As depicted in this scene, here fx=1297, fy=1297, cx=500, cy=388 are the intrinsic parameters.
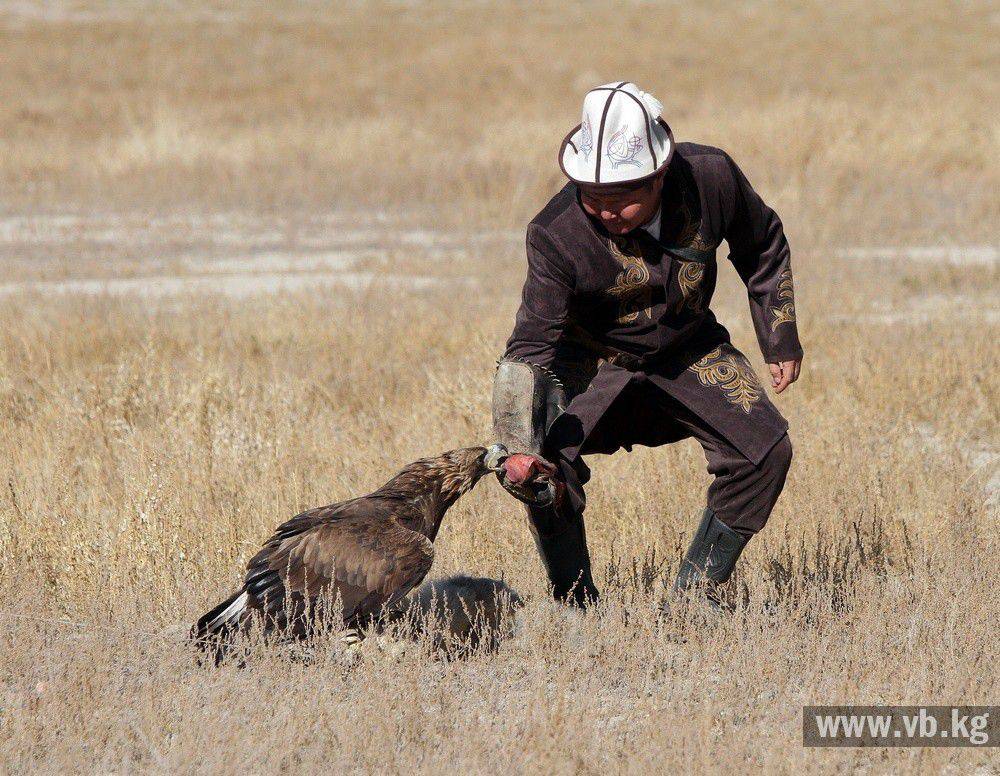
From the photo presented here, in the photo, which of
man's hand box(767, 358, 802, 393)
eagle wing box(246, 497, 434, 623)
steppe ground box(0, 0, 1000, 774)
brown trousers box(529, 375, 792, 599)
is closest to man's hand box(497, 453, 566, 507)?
brown trousers box(529, 375, 792, 599)

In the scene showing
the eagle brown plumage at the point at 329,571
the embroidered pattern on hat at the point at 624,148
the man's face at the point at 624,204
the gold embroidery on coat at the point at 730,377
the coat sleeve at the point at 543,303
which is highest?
the embroidered pattern on hat at the point at 624,148

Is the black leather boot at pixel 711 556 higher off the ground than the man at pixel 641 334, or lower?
lower

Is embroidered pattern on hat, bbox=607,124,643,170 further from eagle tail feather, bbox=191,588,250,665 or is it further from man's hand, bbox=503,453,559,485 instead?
eagle tail feather, bbox=191,588,250,665

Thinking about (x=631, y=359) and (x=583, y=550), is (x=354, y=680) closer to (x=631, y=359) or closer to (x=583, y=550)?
(x=583, y=550)

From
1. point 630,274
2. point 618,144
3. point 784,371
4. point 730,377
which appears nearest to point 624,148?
point 618,144

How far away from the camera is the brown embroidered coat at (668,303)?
4.64 meters

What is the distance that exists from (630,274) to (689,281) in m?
0.24

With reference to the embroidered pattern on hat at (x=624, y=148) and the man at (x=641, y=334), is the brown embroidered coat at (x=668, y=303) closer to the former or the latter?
the man at (x=641, y=334)

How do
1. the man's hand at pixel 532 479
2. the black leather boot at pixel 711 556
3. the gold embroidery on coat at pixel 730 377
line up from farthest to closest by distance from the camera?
the black leather boot at pixel 711 556 < the gold embroidery on coat at pixel 730 377 < the man's hand at pixel 532 479

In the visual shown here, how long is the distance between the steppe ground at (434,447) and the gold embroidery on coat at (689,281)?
3.66ft

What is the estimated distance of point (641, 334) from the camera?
15.7 ft

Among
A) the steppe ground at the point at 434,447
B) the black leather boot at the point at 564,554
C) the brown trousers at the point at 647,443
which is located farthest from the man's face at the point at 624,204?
the steppe ground at the point at 434,447

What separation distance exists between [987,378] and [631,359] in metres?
4.61

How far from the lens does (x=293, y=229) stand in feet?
57.1
